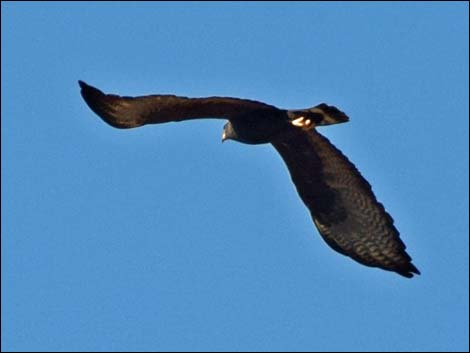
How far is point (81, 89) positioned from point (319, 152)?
3.04 m

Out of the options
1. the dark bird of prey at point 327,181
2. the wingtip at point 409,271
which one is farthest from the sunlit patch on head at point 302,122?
the wingtip at point 409,271

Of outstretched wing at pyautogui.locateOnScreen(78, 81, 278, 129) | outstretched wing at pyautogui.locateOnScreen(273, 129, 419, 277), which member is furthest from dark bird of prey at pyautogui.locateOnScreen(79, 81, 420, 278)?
outstretched wing at pyautogui.locateOnScreen(78, 81, 278, 129)

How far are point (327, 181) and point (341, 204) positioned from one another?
29 cm

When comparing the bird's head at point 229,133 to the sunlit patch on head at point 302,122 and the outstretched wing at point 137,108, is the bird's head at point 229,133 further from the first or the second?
the outstretched wing at point 137,108

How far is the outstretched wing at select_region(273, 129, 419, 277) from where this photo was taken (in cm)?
1756

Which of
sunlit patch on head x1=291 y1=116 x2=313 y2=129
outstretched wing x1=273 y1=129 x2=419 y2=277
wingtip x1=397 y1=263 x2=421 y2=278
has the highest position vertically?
sunlit patch on head x1=291 y1=116 x2=313 y2=129

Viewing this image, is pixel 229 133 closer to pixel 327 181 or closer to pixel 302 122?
pixel 302 122

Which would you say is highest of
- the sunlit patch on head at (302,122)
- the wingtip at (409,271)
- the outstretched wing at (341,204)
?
the sunlit patch on head at (302,122)

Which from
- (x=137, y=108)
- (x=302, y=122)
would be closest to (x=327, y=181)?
(x=302, y=122)

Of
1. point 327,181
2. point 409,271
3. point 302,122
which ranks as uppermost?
point 302,122

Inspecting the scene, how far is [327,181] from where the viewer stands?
17.8 m

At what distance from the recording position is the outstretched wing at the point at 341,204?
17.6 m

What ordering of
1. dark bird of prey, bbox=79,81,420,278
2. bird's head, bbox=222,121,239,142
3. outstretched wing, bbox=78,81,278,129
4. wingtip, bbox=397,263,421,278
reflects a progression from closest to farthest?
outstretched wing, bbox=78,81,278,129, dark bird of prey, bbox=79,81,420,278, bird's head, bbox=222,121,239,142, wingtip, bbox=397,263,421,278

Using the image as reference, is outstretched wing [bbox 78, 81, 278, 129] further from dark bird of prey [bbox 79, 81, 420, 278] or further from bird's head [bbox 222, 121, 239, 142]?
bird's head [bbox 222, 121, 239, 142]
